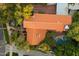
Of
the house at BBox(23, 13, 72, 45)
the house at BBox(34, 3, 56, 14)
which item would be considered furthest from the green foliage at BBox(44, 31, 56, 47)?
the house at BBox(34, 3, 56, 14)

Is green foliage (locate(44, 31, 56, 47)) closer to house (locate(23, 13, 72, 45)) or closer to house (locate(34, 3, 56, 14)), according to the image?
house (locate(23, 13, 72, 45))

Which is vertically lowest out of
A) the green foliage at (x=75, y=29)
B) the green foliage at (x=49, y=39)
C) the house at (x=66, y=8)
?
the green foliage at (x=49, y=39)

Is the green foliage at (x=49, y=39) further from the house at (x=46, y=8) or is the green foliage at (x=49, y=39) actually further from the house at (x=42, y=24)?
the house at (x=46, y=8)

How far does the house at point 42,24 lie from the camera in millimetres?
2639

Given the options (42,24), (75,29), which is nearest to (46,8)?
(42,24)

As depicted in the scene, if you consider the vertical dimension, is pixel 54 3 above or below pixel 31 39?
above

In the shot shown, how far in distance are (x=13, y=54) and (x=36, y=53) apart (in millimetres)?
143

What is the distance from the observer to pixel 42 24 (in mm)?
2646

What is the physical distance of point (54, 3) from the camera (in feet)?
8.69

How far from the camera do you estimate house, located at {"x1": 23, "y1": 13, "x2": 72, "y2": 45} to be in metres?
2.64

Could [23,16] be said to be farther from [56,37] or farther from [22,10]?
[56,37]

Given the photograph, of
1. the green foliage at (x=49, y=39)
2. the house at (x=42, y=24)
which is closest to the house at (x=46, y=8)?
the house at (x=42, y=24)

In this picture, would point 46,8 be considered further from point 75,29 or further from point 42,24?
point 75,29

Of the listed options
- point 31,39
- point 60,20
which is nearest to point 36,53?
point 31,39
